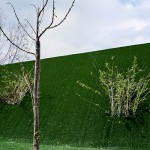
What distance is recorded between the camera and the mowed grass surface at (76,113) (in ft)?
32.0

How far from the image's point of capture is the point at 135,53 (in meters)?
13.1

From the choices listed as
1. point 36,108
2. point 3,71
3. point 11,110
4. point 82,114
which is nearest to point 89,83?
point 82,114

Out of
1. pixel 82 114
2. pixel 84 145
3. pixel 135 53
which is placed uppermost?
pixel 135 53

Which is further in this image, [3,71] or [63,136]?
[3,71]

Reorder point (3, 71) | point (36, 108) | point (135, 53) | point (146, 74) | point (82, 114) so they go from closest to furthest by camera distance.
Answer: point (36, 108) → point (82, 114) → point (146, 74) → point (135, 53) → point (3, 71)

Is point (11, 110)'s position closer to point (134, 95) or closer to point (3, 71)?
point (3, 71)

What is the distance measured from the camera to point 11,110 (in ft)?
39.3

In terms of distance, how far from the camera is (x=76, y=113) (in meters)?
10.9

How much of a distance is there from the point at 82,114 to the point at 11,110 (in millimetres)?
2464

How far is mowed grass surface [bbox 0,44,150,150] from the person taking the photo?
9742 millimetres

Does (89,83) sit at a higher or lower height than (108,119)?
higher

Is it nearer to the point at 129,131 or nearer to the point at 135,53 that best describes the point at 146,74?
the point at 135,53

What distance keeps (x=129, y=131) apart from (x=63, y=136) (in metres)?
1.70

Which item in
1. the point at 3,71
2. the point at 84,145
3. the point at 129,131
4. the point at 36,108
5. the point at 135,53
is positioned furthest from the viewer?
the point at 3,71
